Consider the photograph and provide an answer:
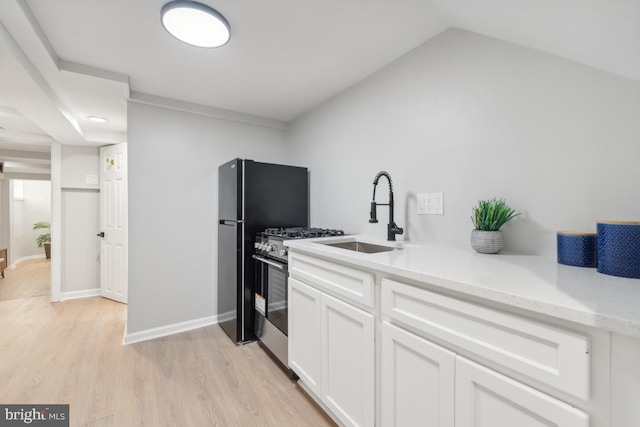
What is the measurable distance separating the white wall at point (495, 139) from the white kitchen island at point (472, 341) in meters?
0.28

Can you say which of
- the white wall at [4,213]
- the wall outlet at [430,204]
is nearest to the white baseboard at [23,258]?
the white wall at [4,213]

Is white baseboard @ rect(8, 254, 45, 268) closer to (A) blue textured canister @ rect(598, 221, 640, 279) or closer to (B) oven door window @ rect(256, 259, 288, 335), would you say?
(B) oven door window @ rect(256, 259, 288, 335)

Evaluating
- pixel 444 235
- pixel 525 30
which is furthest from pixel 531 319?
pixel 525 30

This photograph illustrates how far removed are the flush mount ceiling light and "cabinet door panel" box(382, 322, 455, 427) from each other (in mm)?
1738

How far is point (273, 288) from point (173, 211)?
1289 mm

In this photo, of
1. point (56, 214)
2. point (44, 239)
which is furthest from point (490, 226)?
point (44, 239)

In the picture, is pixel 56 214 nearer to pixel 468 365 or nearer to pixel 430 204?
pixel 430 204

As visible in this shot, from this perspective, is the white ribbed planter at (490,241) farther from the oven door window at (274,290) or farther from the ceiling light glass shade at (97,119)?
the ceiling light glass shade at (97,119)

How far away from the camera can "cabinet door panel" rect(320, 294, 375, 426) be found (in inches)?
46.4

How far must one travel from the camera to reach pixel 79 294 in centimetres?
366

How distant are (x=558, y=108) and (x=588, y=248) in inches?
24.0

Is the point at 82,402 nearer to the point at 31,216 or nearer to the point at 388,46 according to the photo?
the point at 388,46

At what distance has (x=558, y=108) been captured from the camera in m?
1.18

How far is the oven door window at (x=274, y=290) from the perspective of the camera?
6.36 feet
